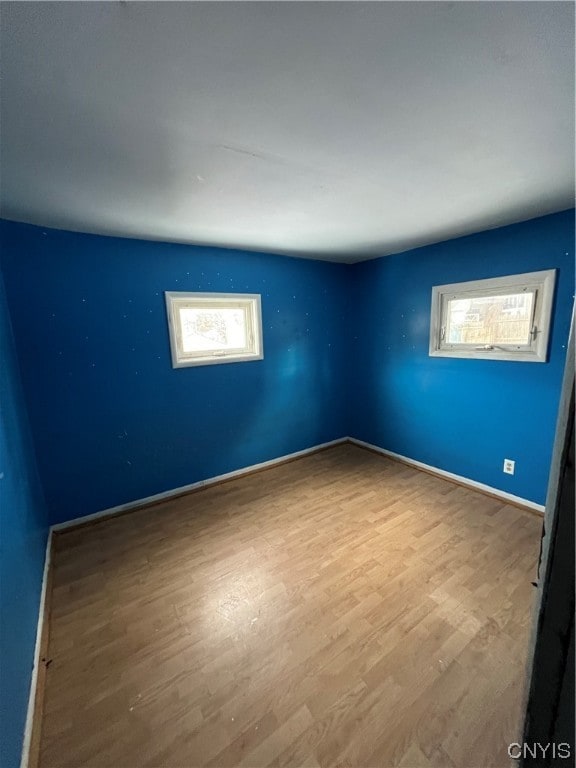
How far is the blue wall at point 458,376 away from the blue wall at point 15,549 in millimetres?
3093

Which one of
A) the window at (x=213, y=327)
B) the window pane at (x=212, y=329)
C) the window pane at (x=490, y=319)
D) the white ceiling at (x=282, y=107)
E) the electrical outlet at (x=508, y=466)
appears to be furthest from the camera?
the window pane at (x=212, y=329)

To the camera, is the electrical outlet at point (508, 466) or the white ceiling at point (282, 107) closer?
the white ceiling at point (282, 107)

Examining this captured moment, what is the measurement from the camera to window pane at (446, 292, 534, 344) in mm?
2188

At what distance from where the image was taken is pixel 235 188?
1.50 meters

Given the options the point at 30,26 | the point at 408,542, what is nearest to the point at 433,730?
the point at 408,542

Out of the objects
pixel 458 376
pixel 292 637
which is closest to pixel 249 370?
pixel 458 376

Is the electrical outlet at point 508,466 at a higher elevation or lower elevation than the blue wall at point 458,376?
lower

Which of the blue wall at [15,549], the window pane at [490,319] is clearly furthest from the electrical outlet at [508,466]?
the blue wall at [15,549]

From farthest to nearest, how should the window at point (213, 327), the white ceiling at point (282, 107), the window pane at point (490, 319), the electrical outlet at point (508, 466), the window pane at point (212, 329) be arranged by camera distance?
the window pane at point (212, 329)
the window at point (213, 327)
the electrical outlet at point (508, 466)
the window pane at point (490, 319)
the white ceiling at point (282, 107)

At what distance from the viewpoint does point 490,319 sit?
2389 mm

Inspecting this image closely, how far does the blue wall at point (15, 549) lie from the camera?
94 centimetres

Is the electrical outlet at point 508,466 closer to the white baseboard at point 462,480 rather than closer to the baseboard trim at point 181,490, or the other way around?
the white baseboard at point 462,480

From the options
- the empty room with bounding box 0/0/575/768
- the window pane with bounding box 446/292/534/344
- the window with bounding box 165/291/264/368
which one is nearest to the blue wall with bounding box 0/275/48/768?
the empty room with bounding box 0/0/575/768

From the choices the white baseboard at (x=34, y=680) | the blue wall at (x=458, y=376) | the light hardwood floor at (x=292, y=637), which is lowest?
the light hardwood floor at (x=292, y=637)
